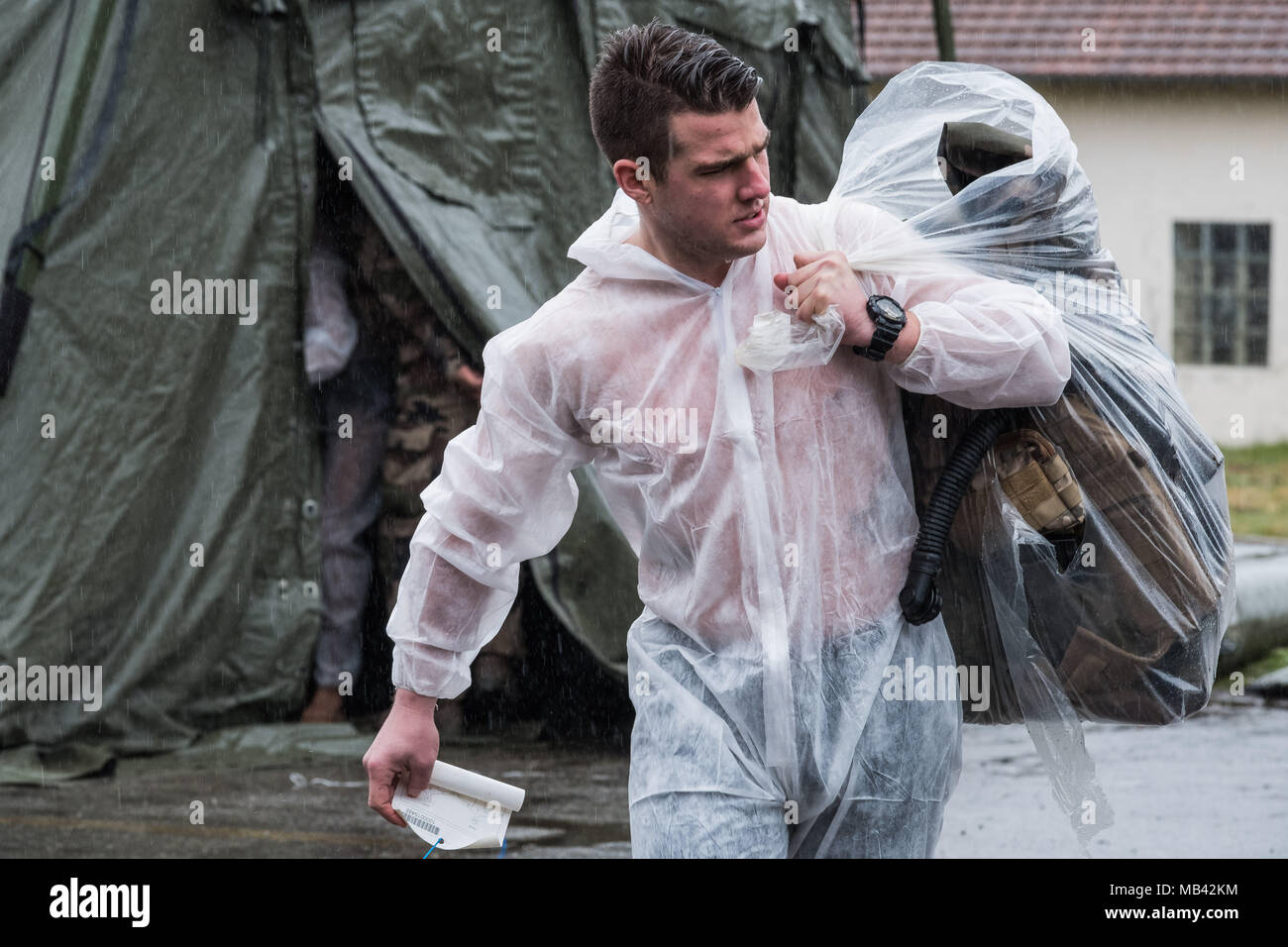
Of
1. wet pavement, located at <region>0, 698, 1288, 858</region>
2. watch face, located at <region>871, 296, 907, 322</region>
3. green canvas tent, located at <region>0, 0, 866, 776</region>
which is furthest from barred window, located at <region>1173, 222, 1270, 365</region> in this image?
watch face, located at <region>871, 296, 907, 322</region>

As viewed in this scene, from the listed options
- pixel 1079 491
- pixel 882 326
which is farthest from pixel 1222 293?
pixel 882 326

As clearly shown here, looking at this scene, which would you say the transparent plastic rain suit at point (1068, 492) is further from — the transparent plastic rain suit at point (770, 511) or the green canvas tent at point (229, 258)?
the green canvas tent at point (229, 258)

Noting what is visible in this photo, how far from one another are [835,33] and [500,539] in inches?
174

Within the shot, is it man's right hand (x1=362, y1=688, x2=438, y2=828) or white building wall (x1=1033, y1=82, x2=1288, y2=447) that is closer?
man's right hand (x1=362, y1=688, x2=438, y2=828)

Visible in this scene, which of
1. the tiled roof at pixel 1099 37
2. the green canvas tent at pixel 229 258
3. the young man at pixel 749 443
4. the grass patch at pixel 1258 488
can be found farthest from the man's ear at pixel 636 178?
the tiled roof at pixel 1099 37

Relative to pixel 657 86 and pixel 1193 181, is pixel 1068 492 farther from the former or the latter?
pixel 1193 181

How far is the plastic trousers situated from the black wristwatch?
43cm

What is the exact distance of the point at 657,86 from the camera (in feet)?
9.06

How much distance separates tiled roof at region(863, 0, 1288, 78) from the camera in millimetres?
16594

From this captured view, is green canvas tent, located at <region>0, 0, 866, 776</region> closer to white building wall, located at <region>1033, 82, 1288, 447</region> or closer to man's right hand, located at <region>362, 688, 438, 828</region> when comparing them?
man's right hand, located at <region>362, 688, 438, 828</region>

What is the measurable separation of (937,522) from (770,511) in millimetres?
266

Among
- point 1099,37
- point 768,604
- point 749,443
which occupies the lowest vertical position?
point 768,604
